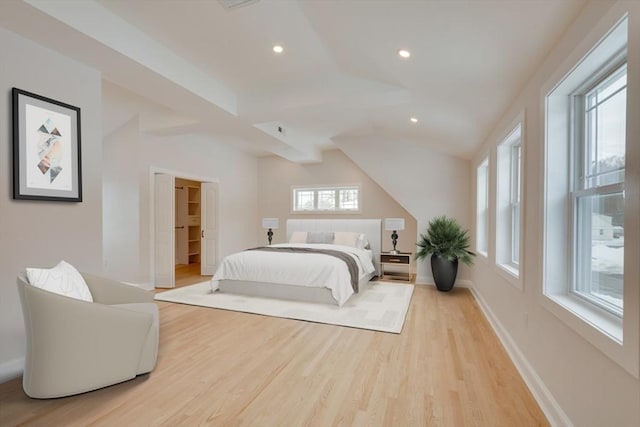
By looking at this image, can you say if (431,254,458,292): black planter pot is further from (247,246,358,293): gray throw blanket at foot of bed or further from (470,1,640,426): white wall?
(470,1,640,426): white wall

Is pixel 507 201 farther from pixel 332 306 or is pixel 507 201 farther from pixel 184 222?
pixel 184 222

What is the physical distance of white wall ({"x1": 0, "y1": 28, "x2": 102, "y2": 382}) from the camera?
230 cm

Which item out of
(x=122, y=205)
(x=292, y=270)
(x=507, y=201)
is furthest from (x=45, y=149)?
(x=507, y=201)

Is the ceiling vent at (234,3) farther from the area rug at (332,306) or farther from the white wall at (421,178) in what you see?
the white wall at (421,178)

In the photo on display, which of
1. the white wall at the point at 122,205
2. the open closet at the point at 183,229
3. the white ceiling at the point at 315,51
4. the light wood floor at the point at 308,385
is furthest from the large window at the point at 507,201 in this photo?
the white wall at the point at 122,205

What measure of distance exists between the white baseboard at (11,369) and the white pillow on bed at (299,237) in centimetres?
458

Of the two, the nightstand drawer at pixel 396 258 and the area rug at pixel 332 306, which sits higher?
the nightstand drawer at pixel 396 258

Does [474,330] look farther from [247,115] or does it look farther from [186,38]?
[186,38]

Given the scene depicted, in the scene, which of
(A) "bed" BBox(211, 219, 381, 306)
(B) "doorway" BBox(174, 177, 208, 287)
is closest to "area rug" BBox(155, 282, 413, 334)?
(A) "bed" BBox(211, 219, 381, 306)

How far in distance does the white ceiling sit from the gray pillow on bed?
265 centimetres

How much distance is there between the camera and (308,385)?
2207mm

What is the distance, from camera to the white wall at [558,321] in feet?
3.84

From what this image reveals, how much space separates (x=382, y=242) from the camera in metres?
6.52

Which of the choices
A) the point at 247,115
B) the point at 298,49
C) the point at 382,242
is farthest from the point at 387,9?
the point at 382,242
